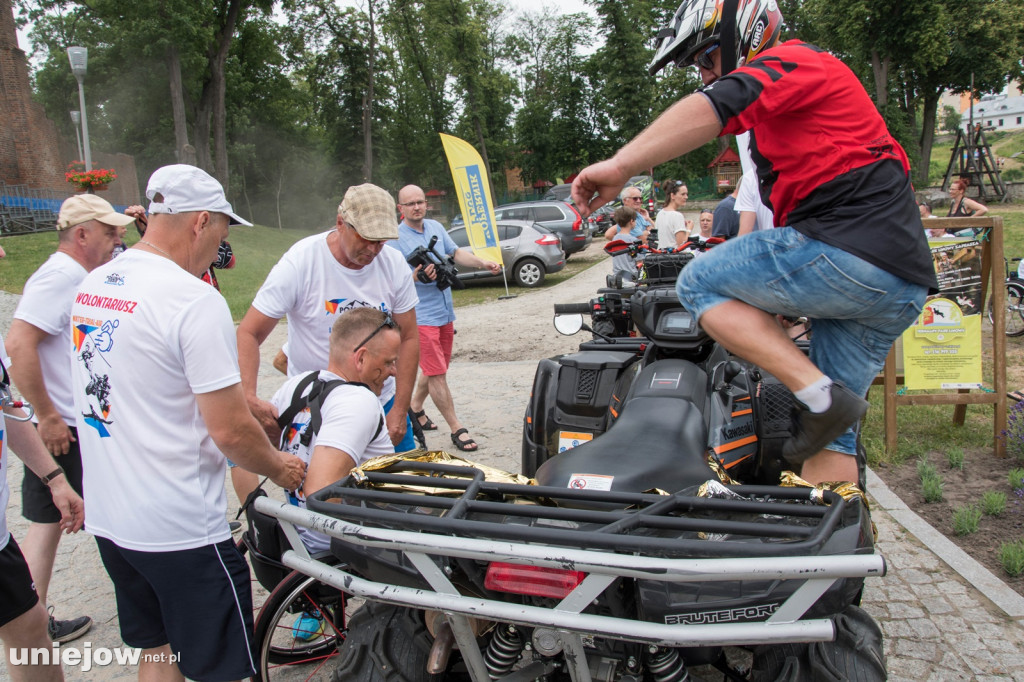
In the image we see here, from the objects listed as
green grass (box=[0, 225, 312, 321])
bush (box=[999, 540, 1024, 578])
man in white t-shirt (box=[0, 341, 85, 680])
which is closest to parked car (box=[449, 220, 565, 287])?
green grass (box=[0, 225, 312, 321])

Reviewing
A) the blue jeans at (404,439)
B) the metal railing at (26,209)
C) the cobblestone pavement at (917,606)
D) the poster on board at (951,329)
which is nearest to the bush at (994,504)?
the cobblestone pavement at (917,606)

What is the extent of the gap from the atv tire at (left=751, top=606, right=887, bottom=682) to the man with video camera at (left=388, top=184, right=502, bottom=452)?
14.2ft

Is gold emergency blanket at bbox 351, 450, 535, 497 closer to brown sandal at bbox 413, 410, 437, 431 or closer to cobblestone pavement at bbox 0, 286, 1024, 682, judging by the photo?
cobblestone pavement at bbox 0, 286, 1024, 682

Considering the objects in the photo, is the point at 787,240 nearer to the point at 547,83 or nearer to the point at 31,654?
the point at 31,654

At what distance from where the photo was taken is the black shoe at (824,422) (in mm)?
2293

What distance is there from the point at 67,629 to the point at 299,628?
1.42 m

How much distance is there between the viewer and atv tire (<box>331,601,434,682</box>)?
2.08 m

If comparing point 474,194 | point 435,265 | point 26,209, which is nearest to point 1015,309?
point 435,265

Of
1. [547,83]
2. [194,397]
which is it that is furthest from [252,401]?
[547,83]

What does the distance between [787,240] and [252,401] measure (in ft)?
7.72

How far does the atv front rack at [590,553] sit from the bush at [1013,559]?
8.19 feet

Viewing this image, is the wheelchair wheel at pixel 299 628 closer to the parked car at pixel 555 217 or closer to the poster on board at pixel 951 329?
the poster on board at pixel 951 329

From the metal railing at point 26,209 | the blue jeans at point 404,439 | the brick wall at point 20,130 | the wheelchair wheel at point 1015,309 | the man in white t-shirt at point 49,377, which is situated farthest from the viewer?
the brick wall at point 20,130

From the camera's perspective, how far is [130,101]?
42156 millimetres
